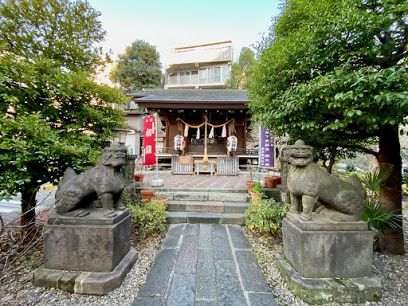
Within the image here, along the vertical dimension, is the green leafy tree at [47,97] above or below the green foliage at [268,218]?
above

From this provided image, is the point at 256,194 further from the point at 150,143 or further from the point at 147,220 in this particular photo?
the point at 150,143

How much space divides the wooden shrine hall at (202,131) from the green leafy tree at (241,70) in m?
10.5

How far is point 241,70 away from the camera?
2080cm

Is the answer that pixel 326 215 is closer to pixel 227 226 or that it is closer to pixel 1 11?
pixel 227 226

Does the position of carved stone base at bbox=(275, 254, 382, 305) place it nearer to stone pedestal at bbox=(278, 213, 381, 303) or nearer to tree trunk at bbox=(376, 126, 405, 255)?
stone pedestal at bbox=(278, 213, 381, 303)

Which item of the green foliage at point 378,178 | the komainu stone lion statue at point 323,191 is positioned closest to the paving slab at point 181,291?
the komainu stone lion statue at point 323,191

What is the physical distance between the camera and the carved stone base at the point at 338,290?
2.17m

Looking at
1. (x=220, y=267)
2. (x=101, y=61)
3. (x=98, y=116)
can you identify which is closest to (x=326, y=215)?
(x=220, y=267)

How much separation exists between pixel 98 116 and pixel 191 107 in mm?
6614

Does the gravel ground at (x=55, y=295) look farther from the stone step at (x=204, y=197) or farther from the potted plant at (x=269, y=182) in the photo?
the potted plant at (x=269, y=182)

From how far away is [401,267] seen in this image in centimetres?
289

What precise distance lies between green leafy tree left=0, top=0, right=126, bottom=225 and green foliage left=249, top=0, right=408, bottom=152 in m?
3.04

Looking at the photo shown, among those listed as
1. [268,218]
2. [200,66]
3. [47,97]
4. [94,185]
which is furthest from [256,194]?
[200,66]

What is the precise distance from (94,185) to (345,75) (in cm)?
336
